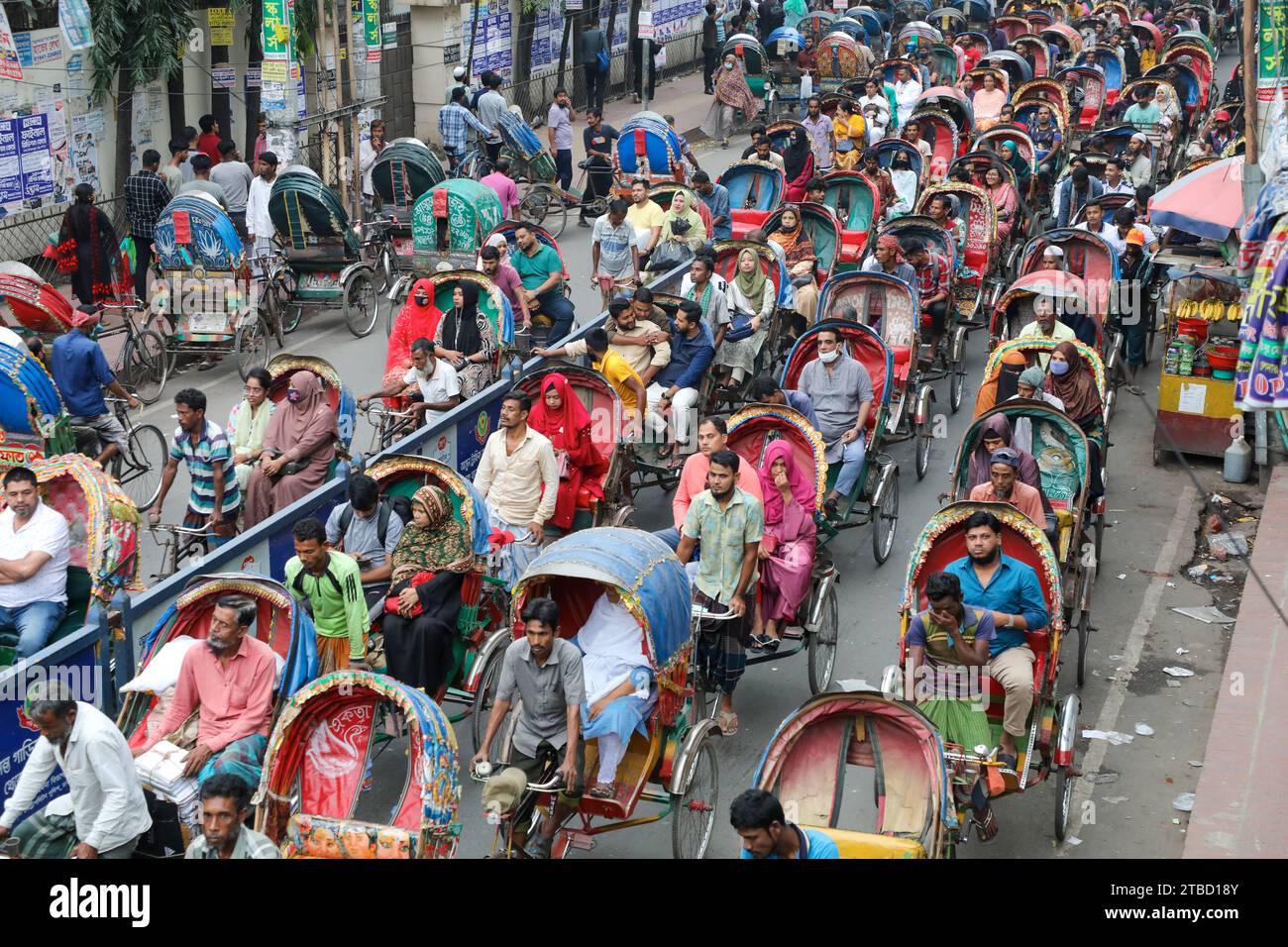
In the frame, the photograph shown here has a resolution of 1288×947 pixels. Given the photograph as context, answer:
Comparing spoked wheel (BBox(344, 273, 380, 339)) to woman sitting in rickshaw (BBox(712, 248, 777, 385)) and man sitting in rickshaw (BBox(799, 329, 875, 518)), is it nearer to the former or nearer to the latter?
woman sitting in rickshaw (BBox(712, 248, 777, 385))

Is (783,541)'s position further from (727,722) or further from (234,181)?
(234,181)

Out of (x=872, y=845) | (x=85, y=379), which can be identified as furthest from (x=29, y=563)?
(x=872, y=845)

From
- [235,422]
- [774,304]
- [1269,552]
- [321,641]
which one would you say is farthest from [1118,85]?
[321,641]

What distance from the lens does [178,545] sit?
10945mm

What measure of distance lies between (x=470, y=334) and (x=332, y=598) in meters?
5.54

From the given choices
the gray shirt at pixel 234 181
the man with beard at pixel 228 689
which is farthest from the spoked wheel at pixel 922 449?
the gray shirt at pixel 234 181

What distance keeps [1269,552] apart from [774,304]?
5080mm

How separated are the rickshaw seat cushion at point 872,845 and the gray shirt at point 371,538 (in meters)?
3.52

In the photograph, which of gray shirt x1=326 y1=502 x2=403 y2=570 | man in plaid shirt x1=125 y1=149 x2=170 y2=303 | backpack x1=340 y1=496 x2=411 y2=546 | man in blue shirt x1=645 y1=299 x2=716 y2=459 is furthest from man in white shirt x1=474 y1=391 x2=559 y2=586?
man in plaid shirt x1=125 y1=149 x2=170 y2=303

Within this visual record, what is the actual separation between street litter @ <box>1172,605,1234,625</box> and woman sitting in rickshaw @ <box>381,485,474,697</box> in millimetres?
5349

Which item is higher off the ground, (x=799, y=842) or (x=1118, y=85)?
(x=1118, y=85)

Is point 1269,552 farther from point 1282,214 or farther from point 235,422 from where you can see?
point 235,422

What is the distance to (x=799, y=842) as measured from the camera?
6383 millimetres

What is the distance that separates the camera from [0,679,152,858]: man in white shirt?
701 cm
